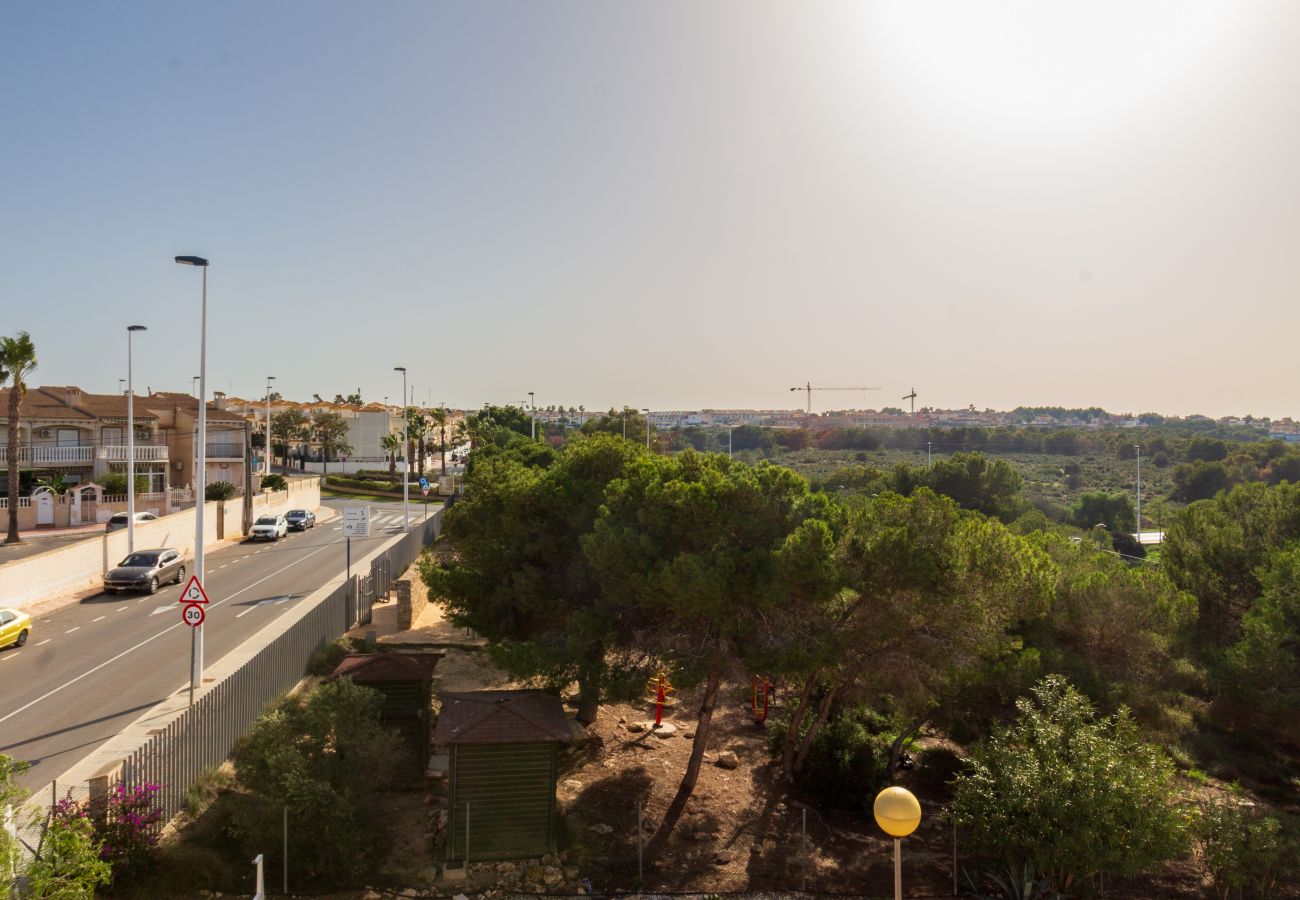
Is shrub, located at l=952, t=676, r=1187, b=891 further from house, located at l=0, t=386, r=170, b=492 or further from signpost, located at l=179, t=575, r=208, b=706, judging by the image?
house, located at l=0, t=386, r=170, b=492

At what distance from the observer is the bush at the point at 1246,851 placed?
12.0m

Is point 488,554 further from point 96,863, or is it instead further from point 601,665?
point 96,863

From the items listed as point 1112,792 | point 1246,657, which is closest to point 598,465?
point 1112,792

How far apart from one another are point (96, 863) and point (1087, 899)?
42.2 ft

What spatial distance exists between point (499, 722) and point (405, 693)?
2716mm

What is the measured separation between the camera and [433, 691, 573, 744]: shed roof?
1159 cm

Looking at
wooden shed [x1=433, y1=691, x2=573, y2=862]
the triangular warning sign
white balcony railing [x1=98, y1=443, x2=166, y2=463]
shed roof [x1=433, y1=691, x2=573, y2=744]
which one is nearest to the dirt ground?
wooden shed [x1=433, y1=691, x2=573, y2=862]

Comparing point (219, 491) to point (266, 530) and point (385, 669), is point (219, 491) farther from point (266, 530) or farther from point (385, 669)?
point (385, 669)

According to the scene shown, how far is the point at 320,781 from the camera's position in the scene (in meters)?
11.0

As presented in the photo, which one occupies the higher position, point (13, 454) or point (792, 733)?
point (13, 454)

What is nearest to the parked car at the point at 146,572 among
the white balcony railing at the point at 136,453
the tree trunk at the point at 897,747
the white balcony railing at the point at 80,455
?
the white balcony railing at the point at 136,453

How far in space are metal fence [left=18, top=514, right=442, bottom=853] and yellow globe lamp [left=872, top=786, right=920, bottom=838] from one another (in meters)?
7.83

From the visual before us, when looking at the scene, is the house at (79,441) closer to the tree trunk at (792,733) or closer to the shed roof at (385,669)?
the shed roof at (385,669)

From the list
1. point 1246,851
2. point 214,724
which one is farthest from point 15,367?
point 1246,851
